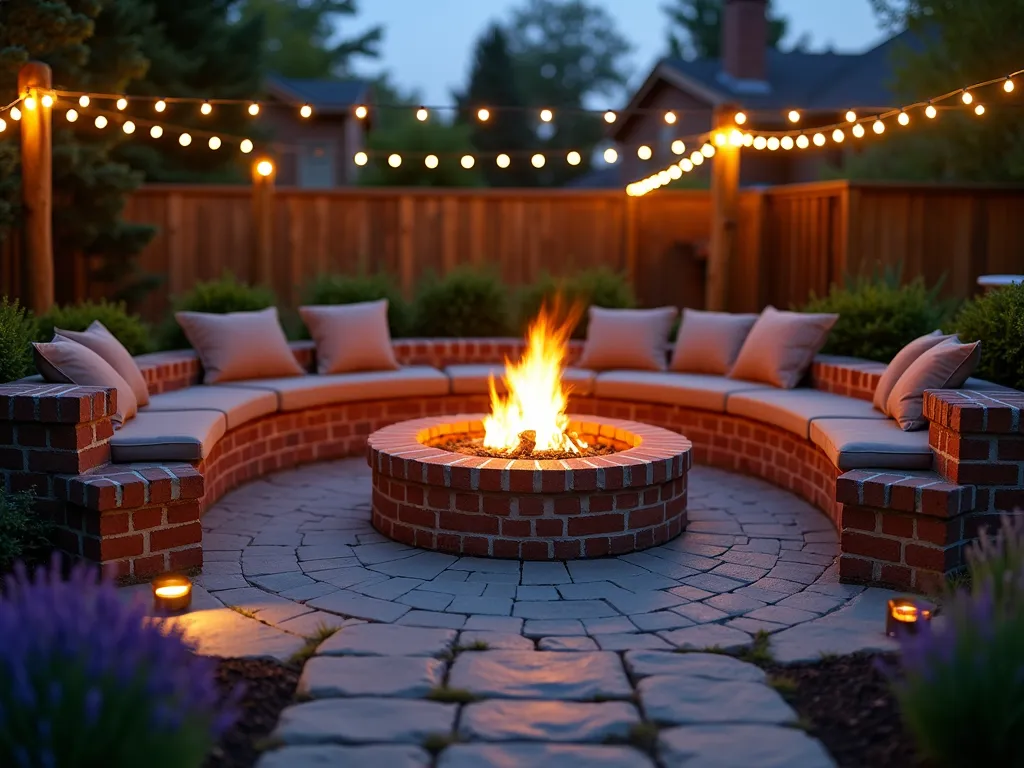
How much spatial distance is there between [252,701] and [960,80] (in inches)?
415

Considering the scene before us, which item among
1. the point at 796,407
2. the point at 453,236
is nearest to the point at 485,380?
the point at 796,407

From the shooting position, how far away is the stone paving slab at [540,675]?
3018 millimetres

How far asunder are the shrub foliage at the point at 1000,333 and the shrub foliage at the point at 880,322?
130cm

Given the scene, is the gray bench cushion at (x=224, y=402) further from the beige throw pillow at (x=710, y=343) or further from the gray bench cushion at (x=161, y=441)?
the beige throw pillow at (x=710, y=343)

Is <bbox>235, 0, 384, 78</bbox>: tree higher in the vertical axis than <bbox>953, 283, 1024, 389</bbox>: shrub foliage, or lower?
higher

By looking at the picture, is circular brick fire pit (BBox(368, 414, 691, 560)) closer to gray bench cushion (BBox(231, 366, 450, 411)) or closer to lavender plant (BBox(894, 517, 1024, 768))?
gray bench cushion (BBox(231, 366, 450, 411))

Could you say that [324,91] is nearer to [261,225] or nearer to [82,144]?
[82,144]

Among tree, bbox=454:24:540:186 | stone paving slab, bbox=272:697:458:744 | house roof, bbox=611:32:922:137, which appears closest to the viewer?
stone paving slab, bbox=272:697:458:744

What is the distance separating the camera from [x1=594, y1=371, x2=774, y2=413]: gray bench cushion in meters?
6.42

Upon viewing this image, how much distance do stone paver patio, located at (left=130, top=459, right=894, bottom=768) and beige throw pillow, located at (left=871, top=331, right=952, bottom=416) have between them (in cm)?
69

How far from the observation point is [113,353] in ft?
17.2

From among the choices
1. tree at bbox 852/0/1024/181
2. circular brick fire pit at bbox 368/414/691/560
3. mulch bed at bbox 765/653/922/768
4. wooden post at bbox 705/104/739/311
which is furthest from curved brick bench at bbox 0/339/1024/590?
tree at bbox 852/0/1024/181

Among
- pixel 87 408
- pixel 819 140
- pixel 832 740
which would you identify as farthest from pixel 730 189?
pixel 832 740

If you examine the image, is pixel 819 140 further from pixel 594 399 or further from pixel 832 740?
pixel 832 740
